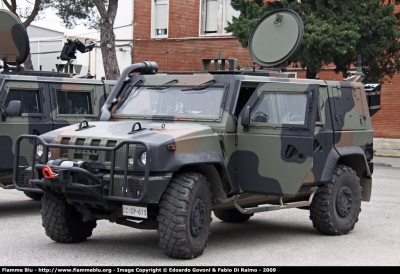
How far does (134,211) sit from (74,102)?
491 centimetres

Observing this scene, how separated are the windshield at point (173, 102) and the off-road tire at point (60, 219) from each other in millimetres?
1417

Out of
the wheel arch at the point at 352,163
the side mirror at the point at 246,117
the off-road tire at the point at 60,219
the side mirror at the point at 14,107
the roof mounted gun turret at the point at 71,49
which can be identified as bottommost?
the off-road tire at the point at 60,219

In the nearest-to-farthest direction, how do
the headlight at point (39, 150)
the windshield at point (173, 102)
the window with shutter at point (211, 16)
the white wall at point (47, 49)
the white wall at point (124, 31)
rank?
1. the headlight at point (39, 150)
2. the windshield at point (173, 102)
3. the window with shutter at point (211, 16)
4. the white wall at point (124, 31)
5. the white wall at point (47, 49)

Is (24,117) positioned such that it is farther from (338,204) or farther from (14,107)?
(338,204)

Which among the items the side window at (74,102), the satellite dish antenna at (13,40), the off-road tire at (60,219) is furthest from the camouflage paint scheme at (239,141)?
the satellite dish antenna at (13,40)

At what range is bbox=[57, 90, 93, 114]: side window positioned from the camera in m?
11.8

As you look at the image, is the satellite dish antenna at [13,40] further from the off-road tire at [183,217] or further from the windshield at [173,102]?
the off-road tire at [183,217]

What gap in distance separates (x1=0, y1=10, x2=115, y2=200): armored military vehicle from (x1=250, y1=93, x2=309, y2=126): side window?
3.93 meters

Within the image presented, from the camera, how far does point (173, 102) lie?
883cm

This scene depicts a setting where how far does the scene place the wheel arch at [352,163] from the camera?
906 centimetres

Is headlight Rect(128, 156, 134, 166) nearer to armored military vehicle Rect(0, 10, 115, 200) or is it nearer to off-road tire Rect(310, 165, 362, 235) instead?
off-road tire Rect(310, 165, 362, 235)

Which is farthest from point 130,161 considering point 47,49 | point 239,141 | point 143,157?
point 47,49

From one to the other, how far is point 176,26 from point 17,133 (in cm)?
1986

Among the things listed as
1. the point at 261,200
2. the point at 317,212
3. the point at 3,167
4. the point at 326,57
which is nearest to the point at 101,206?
the point at 261,200
